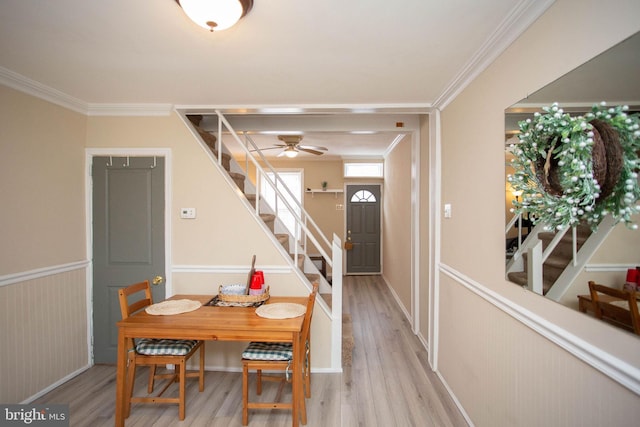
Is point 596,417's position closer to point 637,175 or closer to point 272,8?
point 637,175

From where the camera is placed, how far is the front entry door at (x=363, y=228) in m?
6.32

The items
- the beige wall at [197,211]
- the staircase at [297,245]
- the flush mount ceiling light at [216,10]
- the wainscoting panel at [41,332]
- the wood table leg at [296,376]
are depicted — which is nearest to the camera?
the flush mount ceiling light at [216,10]

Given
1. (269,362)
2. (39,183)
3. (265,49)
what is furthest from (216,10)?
(39,183)

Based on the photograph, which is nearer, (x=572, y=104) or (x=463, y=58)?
(x=572, y=104)

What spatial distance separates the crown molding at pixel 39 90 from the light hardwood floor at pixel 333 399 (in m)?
2.39

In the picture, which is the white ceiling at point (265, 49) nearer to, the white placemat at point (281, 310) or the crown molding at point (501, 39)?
the crown molding at point (501, 39)

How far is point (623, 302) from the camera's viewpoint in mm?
886

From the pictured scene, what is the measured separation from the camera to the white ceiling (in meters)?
1.39

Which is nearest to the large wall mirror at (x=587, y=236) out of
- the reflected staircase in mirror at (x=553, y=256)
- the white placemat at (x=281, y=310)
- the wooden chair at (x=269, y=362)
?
the reflected staircase in mirror at (x=553, y=256)

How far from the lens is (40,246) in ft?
7.52

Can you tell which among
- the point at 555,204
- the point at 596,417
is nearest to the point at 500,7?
the point at 555,204

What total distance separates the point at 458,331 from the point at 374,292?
9.91ft

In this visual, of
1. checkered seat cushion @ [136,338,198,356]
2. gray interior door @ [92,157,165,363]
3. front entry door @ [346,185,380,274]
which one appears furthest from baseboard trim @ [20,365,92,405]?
front entry door @ [346,185,380,274]

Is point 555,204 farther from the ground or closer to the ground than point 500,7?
closer to the ground
